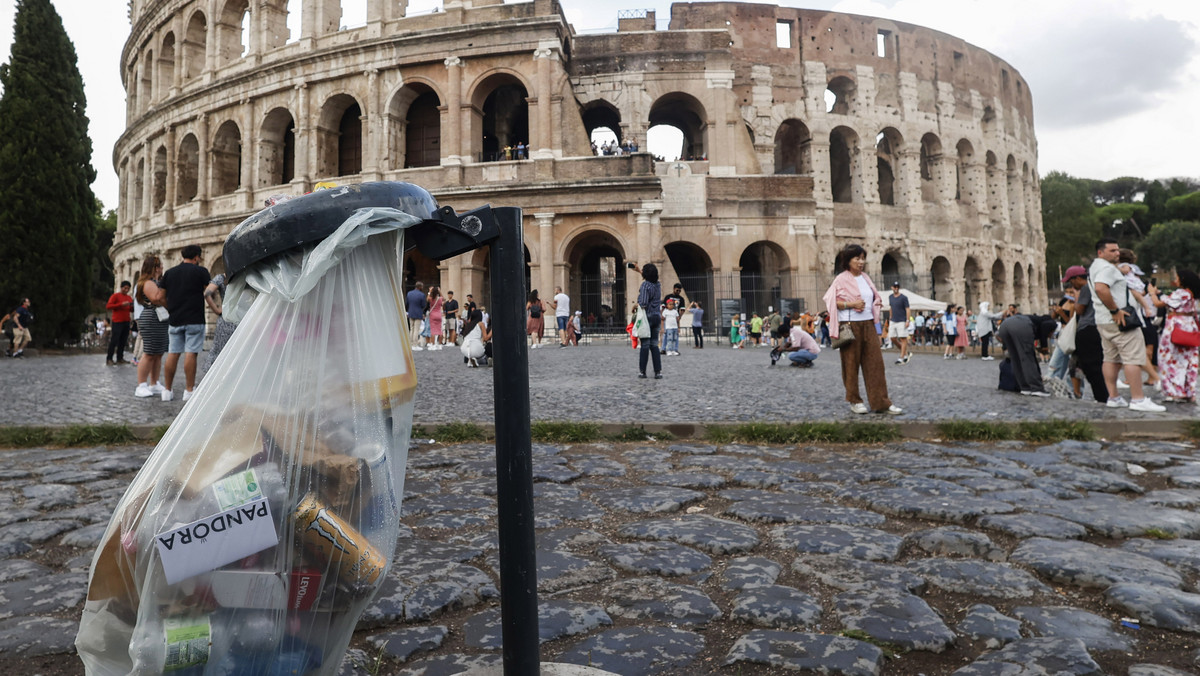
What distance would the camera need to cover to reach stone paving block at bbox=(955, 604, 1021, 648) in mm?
1693

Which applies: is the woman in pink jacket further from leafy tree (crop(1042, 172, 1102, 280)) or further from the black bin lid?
leafy tree (crop(1042, 172, 1102, 280))

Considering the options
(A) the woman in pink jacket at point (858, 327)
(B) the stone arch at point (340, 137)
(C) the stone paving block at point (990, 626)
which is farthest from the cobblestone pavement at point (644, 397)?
(B) the stone arch at point (340, 137)

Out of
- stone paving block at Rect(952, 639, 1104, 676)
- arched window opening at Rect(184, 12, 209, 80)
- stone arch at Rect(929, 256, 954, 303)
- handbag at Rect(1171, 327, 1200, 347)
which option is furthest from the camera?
stone arch at Rect(929, 256, 954, 303)

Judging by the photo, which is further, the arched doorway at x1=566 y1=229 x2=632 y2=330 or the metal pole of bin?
the arched doorway at x1=566 y1=229 x2=632 y2=330

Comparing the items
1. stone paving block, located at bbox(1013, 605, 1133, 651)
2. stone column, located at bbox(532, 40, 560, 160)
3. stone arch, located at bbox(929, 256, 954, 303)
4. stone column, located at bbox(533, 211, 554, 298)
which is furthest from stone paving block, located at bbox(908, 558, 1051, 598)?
Answer: stone arch, located at bbox(929, 256, 954, 303)

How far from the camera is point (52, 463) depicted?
411 cm

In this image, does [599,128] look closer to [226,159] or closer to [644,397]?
[226,159]

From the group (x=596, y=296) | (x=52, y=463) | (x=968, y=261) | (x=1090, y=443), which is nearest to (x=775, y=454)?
(x=1090, y=443)

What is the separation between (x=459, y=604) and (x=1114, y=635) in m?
1.75

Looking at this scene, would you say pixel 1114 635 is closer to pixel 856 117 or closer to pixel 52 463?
pixel 52 463

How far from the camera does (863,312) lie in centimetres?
595

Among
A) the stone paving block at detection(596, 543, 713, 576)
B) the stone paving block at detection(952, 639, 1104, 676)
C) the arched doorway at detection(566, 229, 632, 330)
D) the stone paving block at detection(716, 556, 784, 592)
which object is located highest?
the arched doorway at detection(566, 229, 632, 330)

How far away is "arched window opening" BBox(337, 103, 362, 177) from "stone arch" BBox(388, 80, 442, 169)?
5.75 feet

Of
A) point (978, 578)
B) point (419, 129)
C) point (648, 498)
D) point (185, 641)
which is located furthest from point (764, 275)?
point (185, 641)
